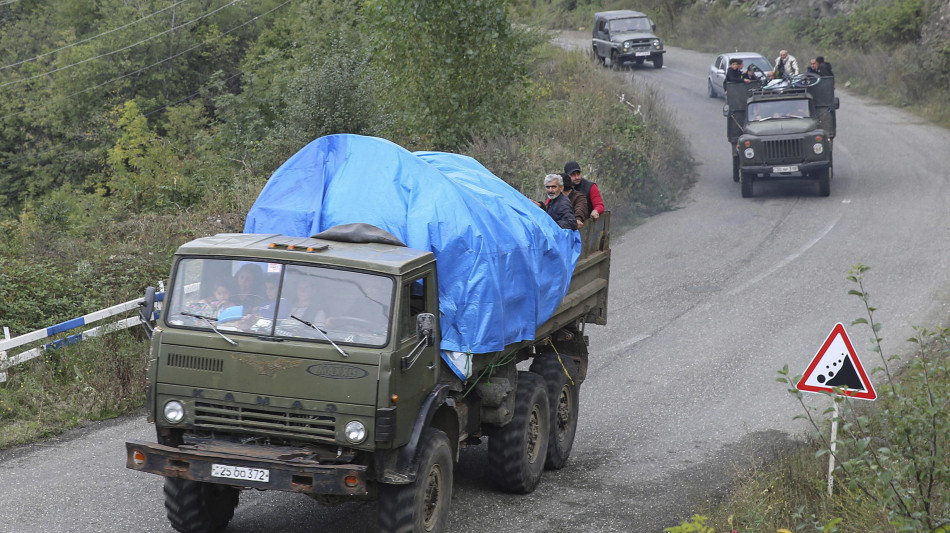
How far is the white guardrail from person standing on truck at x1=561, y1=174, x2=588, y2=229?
447cm

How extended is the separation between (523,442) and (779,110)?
1673cm

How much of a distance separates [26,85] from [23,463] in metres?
31.1

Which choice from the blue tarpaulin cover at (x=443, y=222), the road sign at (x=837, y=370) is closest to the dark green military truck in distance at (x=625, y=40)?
the blue tarpaulin cover at (x=443, y=222)

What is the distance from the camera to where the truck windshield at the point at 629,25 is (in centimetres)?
3995

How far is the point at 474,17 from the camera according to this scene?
18.7 metres

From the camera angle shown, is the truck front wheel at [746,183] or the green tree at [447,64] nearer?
the green tree at [447,64]

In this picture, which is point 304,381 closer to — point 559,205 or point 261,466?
point 261,466

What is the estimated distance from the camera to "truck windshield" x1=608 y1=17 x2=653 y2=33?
131ft

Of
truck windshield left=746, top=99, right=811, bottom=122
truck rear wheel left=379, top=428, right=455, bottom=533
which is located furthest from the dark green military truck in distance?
truck rear wheel left=379, top=428, right=455, bottom=533

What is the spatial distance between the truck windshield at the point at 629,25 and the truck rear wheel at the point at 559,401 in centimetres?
3273

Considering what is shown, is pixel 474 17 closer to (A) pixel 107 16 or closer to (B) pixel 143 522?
(B) pixel 143 522

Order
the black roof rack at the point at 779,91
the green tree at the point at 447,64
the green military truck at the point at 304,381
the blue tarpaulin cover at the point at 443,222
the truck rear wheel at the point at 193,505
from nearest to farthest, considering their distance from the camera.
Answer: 1. the green military truck at the point at 304,381
2. the truck rear wheel at the point at 193,505
3. the blue tarpaulin cover at the point at 443,222
4. the green tree at the point at 447,64
5. the black roof rack at the point at 779,91

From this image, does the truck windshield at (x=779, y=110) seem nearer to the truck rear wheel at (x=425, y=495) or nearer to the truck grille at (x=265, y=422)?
the truck rear wheel at (x=425, y=495)

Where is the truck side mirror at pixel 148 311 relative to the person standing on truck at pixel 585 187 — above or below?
below
